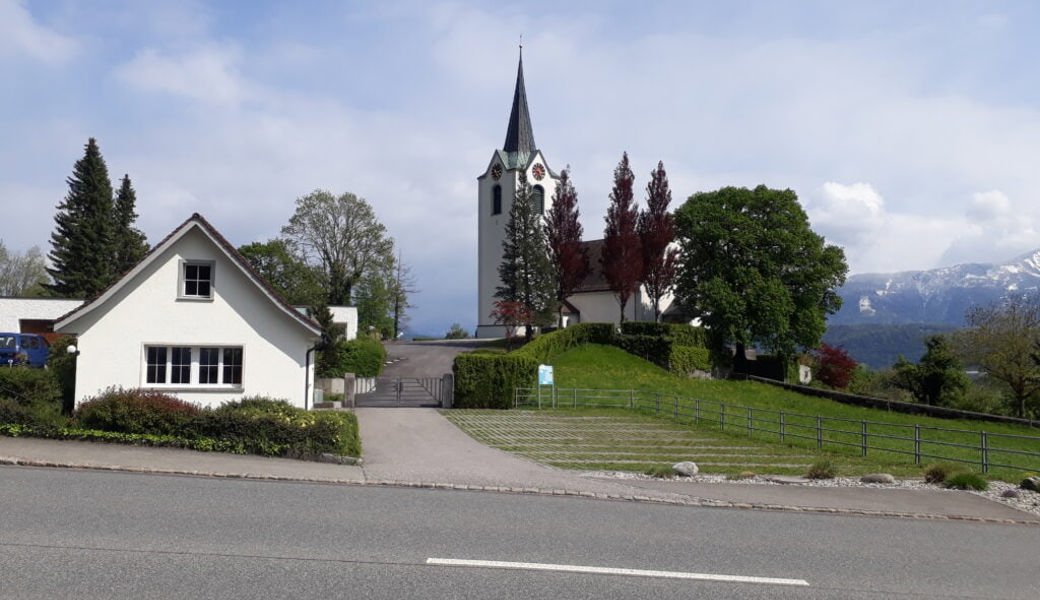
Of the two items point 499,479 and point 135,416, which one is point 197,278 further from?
point 499,479

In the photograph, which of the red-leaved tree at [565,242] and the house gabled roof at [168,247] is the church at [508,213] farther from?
the house gabled roof at [168,247]

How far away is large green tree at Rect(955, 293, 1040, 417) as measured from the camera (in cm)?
4519

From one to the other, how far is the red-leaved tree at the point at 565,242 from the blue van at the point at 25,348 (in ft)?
114

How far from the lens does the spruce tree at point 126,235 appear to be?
195 feet

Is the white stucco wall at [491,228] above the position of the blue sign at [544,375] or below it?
above

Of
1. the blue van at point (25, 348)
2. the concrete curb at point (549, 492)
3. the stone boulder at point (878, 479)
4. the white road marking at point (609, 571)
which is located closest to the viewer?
the white road marking at point (609, 571)

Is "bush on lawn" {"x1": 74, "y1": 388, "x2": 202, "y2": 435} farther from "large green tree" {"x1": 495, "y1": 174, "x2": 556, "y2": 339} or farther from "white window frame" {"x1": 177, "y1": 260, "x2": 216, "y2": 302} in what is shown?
"large green tree" {"x1": 495, "y1": 174, "x2": 556, "y2": 339}

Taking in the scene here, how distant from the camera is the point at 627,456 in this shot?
18.9 meters

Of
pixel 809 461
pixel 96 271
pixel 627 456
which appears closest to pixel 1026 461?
pixel 809 461

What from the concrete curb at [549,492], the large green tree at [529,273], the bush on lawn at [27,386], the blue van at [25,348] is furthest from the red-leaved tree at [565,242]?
the concrete curb at [549,492]

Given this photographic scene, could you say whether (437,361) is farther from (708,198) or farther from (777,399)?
(708,198)

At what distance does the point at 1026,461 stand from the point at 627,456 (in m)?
13.8

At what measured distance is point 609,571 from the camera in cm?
735

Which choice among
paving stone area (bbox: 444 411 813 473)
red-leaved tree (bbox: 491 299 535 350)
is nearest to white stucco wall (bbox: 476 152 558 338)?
red-leaved tree (bbox: 491 299 535 350)
